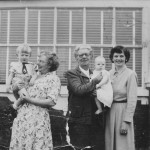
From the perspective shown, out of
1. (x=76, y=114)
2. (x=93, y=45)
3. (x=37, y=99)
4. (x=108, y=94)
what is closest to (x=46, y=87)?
(x=37, y=99)

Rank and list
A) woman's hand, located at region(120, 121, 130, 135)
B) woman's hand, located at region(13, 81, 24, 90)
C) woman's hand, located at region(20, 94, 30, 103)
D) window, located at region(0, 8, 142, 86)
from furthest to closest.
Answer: window, located at region(0, 8, 142, 86) → woman's hand, located at region(120, 121, 130, 135) → woman's hand, located at region(13, 81, 24, 90) → woman's hand, located at region(20, 94, 30, 103)

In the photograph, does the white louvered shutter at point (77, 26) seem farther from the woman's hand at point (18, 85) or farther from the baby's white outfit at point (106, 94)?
the woman's hand at point (18, 85)

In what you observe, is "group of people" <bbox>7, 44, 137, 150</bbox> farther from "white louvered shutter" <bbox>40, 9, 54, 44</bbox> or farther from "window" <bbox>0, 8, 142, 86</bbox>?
"white louvered shutter" <bbox>40, 9, 54, 44</bbox>

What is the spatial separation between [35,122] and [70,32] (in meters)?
2.29

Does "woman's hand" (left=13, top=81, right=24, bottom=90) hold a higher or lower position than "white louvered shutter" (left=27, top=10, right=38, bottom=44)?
lower

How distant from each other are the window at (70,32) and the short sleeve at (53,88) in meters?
1.82

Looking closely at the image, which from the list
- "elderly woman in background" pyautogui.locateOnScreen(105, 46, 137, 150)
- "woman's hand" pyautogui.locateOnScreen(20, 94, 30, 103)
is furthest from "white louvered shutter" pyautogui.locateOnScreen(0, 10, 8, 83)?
"elderly woman in background" pyautogui.locateOnScreen(105, 46, 137, 150)

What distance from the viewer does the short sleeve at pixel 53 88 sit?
3.96m

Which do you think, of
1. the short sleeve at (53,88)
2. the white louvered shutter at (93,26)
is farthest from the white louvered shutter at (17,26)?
the short sleeve at (53,88)

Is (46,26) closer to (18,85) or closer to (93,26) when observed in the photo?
(93,26)

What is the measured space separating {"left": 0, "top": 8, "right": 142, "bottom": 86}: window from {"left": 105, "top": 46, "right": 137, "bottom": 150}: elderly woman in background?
142cm

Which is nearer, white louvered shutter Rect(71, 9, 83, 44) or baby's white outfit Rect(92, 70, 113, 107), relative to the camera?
baby's white outfit Rect(92, 70, 113, 107)

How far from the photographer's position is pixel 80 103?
416cm

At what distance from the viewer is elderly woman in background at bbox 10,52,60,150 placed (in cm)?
391
